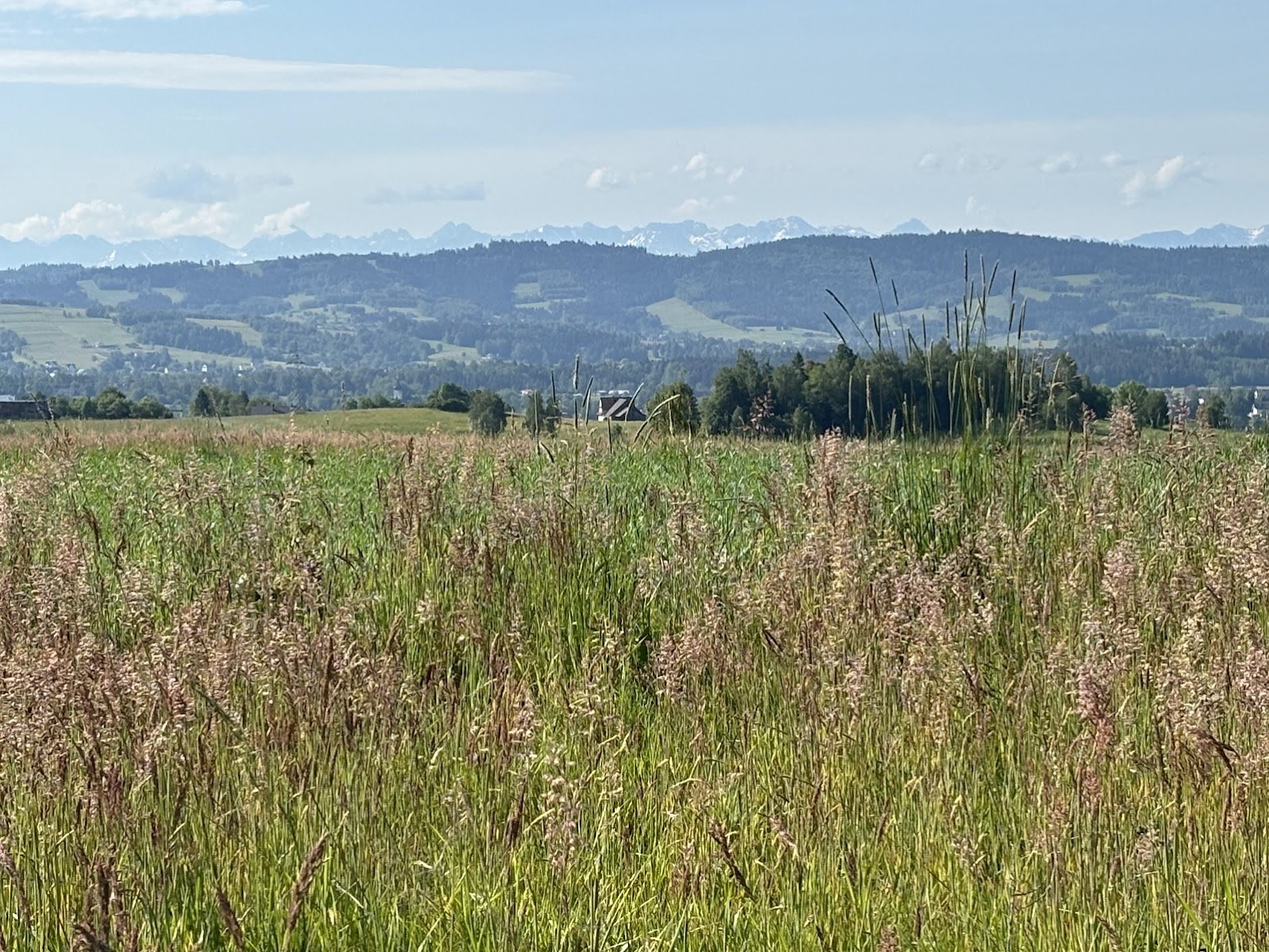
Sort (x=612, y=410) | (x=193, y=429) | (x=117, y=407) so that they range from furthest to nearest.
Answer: (x=117, y=407) < (x=193, y=429) < (x=612, y=410)

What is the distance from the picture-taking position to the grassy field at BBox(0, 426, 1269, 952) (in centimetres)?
320

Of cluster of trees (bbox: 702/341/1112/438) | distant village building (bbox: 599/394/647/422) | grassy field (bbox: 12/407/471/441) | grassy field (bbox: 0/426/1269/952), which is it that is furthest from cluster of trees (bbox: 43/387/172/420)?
grassy field (bbox: 0/426/1269/952)

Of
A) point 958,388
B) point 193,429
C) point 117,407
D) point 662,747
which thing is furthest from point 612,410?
point 117,407

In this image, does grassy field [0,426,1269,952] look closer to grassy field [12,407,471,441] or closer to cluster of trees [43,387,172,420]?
grassy field [12,407,471,441]

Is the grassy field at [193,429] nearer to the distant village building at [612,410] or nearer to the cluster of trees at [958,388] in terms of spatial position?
the distant village building at [612,410]

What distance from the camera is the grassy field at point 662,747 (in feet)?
10.5

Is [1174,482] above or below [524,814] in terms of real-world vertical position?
above

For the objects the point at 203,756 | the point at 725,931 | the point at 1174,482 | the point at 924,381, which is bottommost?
the point at 725,931

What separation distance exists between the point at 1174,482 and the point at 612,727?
449cm

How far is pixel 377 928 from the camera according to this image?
314cm

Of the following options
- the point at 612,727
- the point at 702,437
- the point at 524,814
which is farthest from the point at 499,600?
the point at 702,437

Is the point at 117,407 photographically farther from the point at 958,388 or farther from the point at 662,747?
the point at 662,747

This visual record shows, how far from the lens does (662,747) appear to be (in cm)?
469

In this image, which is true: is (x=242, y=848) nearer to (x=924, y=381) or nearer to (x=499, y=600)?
(x=499, y=600)
